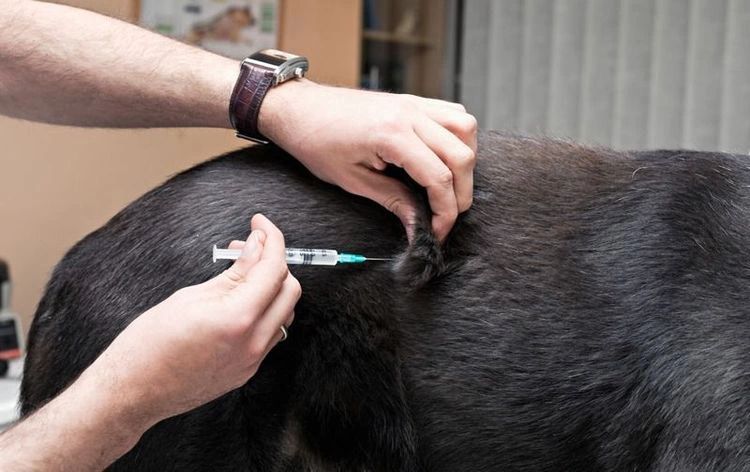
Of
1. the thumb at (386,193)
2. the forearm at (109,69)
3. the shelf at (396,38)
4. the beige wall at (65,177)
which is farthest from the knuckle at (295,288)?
the shelf at (396,38)

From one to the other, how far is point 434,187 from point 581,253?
0.49 ft

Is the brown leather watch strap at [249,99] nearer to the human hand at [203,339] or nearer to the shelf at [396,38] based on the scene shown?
the human hand at [203,339]

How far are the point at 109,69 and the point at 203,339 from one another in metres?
0.36

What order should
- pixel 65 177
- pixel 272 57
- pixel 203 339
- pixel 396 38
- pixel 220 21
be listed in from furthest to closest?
pixel 396 38
pixel 220 21
pixel 65 177
pixel 272 57
pixel 203 339

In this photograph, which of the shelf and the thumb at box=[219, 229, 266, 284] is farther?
the shelf

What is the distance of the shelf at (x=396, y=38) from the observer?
322 centimetres

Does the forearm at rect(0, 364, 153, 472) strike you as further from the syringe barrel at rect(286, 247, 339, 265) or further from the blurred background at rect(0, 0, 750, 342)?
the blurred background at rect(0, 0, 750, 342)

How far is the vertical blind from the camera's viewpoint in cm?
262

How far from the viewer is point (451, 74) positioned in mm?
3365

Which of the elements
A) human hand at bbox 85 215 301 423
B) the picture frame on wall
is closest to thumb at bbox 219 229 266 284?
human hand at bbox 85 215 301 423

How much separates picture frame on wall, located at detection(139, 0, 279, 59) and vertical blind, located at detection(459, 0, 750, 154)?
78cm

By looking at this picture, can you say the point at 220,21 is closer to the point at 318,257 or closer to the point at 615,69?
the point at 615,69

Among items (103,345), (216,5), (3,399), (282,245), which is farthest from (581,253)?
(216,5)

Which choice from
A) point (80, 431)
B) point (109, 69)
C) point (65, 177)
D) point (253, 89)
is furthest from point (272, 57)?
point (65, 177)
